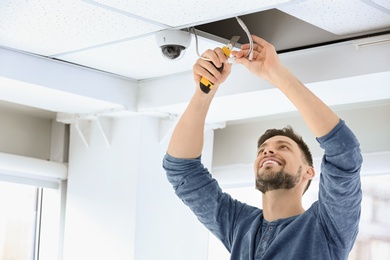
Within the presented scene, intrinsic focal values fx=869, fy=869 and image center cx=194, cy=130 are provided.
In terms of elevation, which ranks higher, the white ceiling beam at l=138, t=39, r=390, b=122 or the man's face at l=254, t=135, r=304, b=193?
the white ceiling beam at l=138, t=39, r=390, b=122

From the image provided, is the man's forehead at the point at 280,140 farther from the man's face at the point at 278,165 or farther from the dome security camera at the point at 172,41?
the dome security camera at the point at 172,41

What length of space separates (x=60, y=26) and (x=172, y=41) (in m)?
0.41

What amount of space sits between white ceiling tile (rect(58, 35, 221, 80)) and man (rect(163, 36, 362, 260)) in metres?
0.60

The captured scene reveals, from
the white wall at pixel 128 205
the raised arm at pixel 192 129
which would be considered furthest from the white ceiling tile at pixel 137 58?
the raised arm at pixel 192 129

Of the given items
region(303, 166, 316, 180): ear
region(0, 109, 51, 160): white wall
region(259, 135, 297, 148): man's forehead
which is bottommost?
region(303, 166, 316, 180): ear

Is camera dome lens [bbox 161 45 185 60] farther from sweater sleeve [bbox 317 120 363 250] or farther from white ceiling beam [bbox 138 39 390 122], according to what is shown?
sweater sleeve [bbox 317 120 363 250]

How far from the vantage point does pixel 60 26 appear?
10.3ft

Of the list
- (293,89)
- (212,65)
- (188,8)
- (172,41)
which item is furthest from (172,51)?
(293,89)

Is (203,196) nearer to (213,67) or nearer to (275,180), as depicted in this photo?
(275,180)

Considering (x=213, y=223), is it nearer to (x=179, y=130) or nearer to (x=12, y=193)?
(x=179, y=130)

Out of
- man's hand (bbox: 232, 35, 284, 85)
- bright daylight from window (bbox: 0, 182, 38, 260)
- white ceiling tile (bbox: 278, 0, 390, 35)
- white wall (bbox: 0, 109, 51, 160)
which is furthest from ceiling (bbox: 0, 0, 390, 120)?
bright daylight from window (bbox: 0, 182, 38, 260)

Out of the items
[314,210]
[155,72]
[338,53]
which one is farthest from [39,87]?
[314,210]

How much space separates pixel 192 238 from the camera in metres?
4.25

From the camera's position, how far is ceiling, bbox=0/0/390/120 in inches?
113
